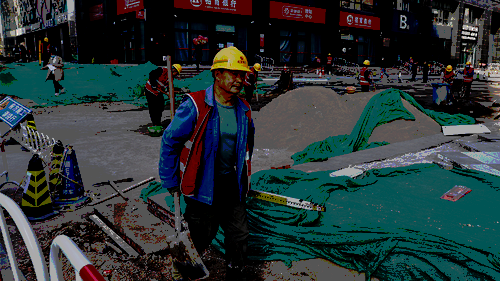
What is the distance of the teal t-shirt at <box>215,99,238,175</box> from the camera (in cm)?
262

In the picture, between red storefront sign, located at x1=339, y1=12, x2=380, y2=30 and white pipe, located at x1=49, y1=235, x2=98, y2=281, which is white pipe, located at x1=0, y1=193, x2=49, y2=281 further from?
red storefront sign, located at x1=339, y1=12, x2=380, y2=30

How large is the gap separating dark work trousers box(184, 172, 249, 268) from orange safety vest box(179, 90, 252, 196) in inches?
6.7

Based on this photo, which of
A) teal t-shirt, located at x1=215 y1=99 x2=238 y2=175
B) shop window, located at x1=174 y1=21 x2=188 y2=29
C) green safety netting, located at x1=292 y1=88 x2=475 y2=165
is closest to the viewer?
teal t-shirt, located at x1=215 y1=99 x2=238 y2=175

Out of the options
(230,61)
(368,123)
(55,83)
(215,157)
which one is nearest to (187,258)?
(215,157)

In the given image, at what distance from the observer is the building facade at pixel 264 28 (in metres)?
28.0

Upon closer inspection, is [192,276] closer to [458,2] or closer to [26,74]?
[26,74]

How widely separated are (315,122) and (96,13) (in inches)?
1091

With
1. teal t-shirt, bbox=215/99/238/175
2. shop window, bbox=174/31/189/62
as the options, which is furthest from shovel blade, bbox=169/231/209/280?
shop window, bbox=174/31/189/62

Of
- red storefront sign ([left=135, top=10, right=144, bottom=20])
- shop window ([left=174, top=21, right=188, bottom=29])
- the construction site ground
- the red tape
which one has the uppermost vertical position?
red storefront sign ([left=135, top=10, right=144, bottom=20])

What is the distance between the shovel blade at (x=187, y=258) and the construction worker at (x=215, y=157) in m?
0.08

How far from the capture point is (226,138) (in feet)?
8.66

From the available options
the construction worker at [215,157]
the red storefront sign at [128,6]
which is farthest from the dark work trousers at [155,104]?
the red storefront sign at [128,6]

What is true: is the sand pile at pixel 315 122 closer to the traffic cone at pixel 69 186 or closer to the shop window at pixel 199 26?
the traffic cone at pixel 69 186

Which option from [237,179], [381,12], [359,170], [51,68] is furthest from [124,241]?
[381,12]
